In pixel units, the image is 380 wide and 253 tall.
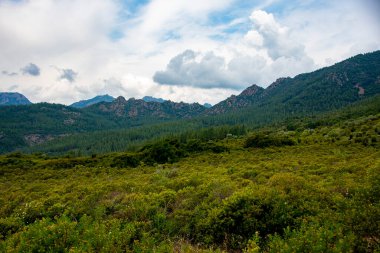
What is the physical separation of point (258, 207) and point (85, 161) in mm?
49424

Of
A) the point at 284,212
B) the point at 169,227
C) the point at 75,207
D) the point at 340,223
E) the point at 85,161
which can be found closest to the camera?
the point at 340,223

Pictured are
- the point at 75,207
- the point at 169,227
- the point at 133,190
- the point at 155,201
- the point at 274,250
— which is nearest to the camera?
the point at 274,250

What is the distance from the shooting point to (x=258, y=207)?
994cm

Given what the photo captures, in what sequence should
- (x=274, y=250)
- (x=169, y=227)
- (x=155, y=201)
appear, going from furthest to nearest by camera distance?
1. (x=155, y=201)
2. (x=169, y=227)
3. (x=274, y=250)

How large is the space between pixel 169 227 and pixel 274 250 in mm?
4740

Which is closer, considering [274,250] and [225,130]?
[274,250]

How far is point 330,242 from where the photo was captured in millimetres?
6555

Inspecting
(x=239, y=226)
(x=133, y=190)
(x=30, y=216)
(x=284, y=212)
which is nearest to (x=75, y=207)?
(x=30, y=216)

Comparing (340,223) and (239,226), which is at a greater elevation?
(340,223)

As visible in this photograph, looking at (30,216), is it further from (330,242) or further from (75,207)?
(330,242)

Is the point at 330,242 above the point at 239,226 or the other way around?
above

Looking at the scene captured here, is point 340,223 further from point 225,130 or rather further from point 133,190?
point 225,130

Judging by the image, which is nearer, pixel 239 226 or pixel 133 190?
pixel 239 226

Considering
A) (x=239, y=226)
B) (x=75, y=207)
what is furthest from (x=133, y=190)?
(x=239, y=226)
